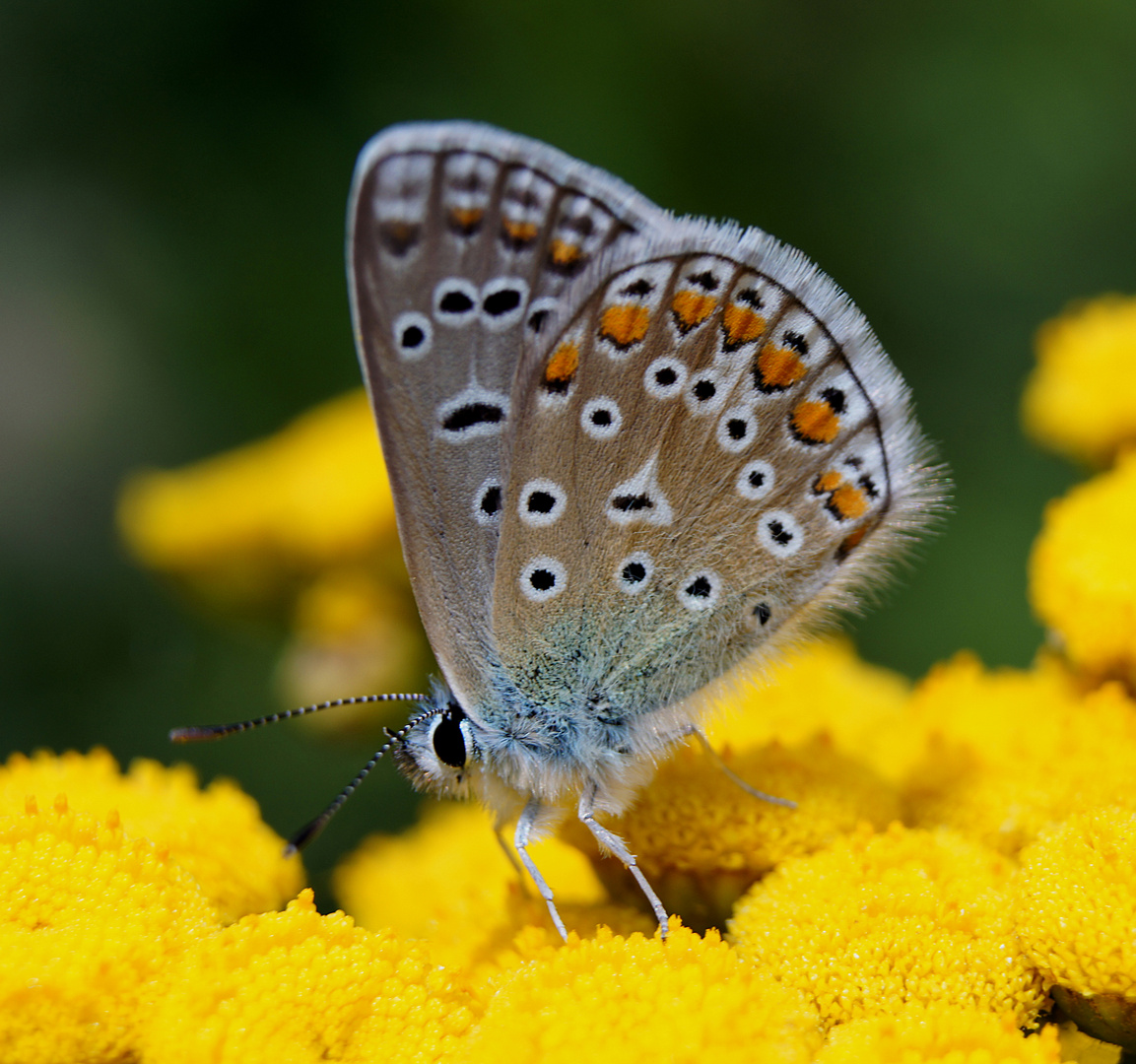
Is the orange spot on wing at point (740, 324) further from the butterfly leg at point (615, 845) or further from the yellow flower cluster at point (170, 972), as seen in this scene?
the yellow flower cluster at point (170, 972)

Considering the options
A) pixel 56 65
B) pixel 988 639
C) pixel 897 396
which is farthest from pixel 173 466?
pixel 897 396

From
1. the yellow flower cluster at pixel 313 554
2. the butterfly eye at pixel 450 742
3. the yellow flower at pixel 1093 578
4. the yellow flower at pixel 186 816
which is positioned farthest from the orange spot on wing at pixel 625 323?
the yellow flower cluster at pixel 313 554

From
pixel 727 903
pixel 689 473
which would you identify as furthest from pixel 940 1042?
pixel 689 473

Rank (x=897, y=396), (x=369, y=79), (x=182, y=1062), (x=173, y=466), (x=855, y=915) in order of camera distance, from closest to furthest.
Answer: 1. (x=182, y=1062)
2. (x=855, y=915)
3. (x=897, y=396)
4. (x=369, y=79)
5. (x=173, y=466)

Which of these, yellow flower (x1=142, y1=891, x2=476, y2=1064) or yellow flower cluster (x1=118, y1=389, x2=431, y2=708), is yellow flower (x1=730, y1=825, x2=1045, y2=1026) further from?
yellow flower cluster (x1=118, y1=389, x2=431, y2=708)

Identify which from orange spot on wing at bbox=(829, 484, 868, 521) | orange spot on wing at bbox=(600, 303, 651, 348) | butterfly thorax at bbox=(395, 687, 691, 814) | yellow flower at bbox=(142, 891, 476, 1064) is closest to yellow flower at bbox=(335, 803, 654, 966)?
butterfly thorax at bbox=(395, 687, 691, 814)

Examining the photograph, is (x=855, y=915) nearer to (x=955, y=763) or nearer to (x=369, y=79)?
(x=955, y=763)

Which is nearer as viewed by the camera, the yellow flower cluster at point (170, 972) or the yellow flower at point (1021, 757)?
Result: the yellow flower cluster at point (170, 972)
